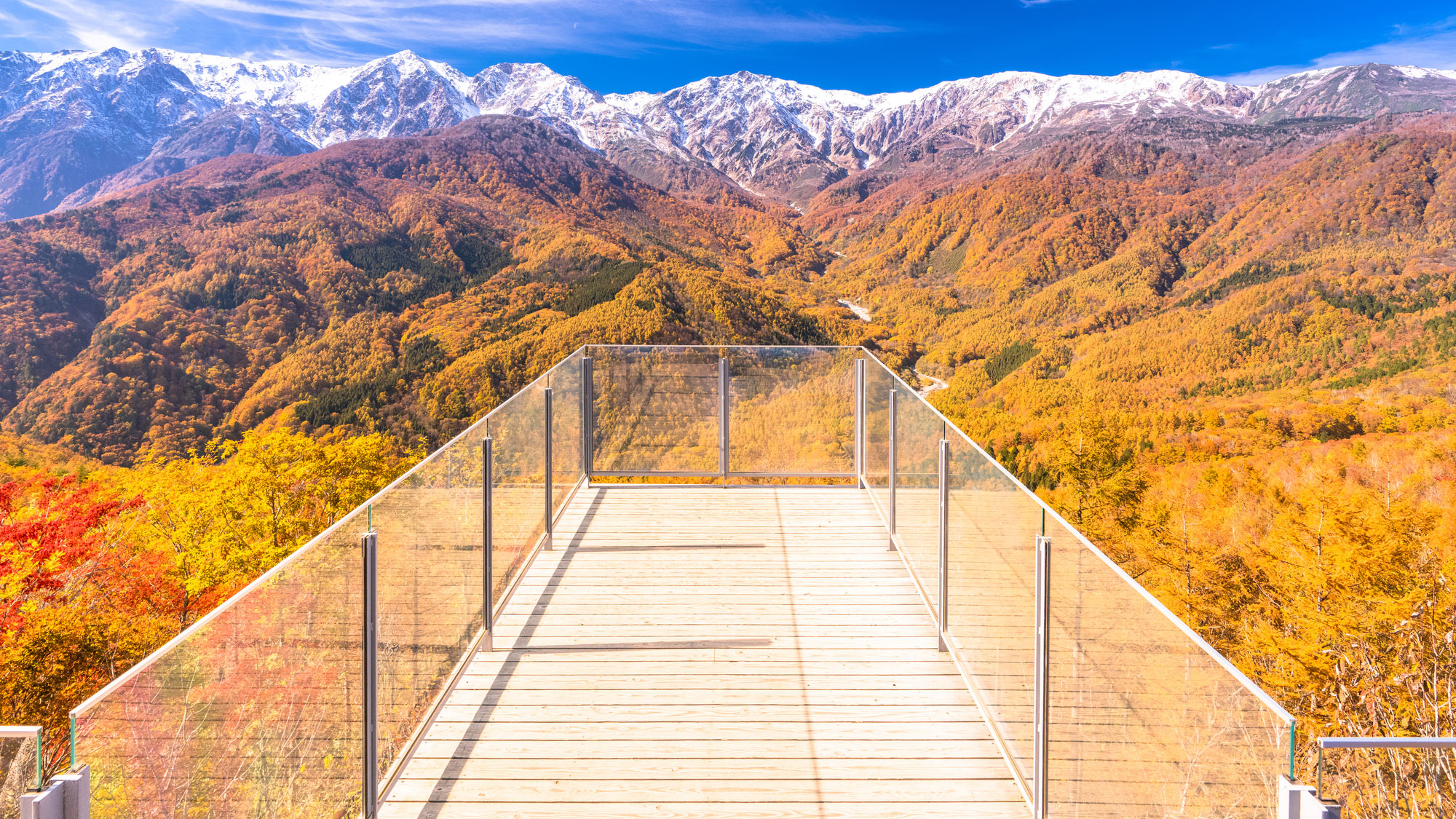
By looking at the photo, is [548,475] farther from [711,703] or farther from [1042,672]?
[1042,672]

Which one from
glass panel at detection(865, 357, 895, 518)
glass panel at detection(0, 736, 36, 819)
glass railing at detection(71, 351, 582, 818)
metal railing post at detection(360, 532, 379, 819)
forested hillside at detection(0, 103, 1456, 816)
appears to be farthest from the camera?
forested hillside at detection(0, 103, 1456, 816)

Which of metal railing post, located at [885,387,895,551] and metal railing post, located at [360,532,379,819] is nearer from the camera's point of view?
Result: metal railing post, located at [360,532,379,819]

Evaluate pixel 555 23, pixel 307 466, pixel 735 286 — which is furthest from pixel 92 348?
pixel 555 23

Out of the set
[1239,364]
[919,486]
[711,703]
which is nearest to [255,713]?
[711,703]

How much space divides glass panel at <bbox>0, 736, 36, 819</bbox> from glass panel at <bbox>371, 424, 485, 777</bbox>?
1.01m

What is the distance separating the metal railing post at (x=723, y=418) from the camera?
21.4ft

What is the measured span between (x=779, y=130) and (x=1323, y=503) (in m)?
160

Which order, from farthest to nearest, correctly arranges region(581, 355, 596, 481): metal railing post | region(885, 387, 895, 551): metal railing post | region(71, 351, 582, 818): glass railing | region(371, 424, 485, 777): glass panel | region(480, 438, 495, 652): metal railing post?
region(581, 355, 596, 481): metal railing post
region(885, 387, 895, 551): metal railing post
region(480, 438, 495, 652): metal railing post
region(371, 424, 485, 777): glass panel
region(71, 351, 582, 818): glass railing

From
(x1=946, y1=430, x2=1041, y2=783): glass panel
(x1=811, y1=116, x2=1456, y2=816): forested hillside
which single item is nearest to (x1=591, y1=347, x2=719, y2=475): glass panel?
(x1=946, y1=430, x2=1041, y2=783): glass panel

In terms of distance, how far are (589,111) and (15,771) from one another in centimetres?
18787

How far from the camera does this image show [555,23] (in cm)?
12469

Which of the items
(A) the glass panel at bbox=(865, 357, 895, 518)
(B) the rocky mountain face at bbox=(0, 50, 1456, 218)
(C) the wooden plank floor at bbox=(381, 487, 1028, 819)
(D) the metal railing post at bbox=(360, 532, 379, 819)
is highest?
(B) the rocky mountain face at bbox=(0, 50, 1456, 218)

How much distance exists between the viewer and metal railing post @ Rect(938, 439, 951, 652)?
345 cm

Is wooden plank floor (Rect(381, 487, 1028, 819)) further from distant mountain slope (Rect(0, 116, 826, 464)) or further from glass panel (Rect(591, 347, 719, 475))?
distant mountain slope (Rect(0, 116, 826, 464))
